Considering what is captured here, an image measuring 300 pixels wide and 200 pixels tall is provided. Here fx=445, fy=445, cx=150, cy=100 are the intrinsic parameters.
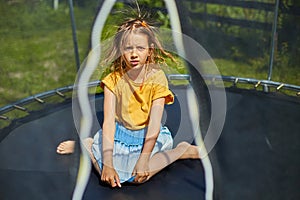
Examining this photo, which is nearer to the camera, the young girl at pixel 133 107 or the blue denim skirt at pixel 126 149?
the young girl at pixel 133 107

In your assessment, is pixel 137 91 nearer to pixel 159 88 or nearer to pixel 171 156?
pixel 159 88

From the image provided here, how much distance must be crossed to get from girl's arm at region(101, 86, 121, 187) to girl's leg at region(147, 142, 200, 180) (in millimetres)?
103

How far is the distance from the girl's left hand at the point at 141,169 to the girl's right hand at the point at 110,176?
45mm

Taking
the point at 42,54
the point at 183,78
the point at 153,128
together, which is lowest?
the point at 42,54

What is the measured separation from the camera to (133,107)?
108 cm

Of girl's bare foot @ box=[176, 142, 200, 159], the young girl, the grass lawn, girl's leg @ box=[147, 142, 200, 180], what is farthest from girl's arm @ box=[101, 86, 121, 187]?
the grass lawn

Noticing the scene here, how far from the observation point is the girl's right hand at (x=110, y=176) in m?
1.13

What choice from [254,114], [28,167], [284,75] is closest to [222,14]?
[284,75]

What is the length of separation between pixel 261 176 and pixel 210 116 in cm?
28

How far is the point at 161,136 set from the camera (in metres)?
1.21

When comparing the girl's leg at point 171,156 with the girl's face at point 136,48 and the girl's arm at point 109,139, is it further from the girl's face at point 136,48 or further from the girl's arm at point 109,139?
the girl's face at point 136,48

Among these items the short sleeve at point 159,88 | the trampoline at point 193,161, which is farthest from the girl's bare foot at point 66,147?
the short sleeve at point 159,88

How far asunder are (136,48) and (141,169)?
309mm

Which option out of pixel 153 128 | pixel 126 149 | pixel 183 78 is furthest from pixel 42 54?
pixel 153 128
